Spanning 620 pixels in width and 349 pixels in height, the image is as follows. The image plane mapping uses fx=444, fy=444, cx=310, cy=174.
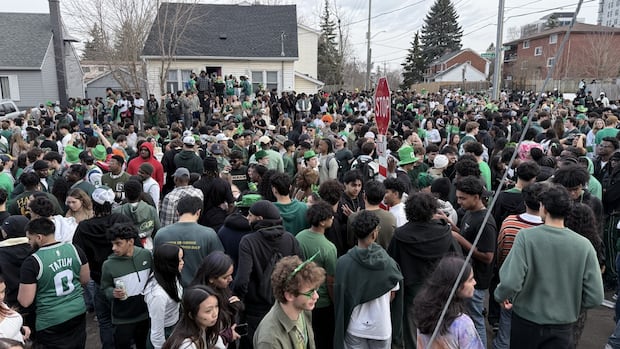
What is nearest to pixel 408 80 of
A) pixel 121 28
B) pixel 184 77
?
pixel 184 77

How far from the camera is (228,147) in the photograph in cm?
949

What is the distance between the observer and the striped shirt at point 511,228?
4.35 metres

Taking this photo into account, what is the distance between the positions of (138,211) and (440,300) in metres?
3.71

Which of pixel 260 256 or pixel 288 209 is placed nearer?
pixel 260 256

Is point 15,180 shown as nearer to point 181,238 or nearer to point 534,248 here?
point 181,238

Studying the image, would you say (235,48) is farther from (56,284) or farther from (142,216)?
(56,284)

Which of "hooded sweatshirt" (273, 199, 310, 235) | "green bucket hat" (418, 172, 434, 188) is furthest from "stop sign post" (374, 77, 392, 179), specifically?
"hooded sweatshirt" (273, 199, 310, 235)

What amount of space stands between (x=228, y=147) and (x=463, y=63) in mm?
69398

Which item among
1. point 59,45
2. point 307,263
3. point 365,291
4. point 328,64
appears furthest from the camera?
point 328,64

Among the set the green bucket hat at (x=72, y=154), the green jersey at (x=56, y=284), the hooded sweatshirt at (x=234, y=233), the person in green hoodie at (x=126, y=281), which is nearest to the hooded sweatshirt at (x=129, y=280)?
the person in green hoodie at (x=126, y=281)

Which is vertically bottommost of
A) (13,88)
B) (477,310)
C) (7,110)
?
(477,310)

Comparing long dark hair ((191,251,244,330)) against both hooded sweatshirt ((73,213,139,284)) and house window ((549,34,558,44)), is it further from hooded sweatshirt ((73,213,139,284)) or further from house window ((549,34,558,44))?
house window ((549,34,558,44))

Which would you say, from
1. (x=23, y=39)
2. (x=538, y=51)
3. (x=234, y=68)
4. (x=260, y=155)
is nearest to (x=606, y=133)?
(x=260, y=155)

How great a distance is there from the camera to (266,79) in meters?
29.0
